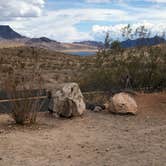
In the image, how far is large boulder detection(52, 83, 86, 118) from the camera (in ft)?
44.8

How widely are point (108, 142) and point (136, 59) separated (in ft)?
26.6

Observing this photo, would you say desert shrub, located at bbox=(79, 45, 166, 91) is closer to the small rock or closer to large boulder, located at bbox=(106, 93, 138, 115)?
the small rock

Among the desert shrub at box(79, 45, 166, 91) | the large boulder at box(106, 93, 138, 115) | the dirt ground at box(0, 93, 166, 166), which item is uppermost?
the desert shrub at box(79, 45, 166, 91)

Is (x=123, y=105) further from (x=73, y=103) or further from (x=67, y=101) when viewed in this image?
(x=67, y=101)

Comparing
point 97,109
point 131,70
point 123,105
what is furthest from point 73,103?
point 131,70

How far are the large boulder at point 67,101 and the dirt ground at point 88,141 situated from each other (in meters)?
0.27

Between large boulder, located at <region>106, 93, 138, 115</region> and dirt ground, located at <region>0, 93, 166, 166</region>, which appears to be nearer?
dirt ground, located at <region>0, 93, 166, 166</region>

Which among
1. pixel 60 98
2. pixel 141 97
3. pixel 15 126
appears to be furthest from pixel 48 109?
pixel 141 97

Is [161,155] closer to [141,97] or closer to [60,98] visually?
[60,98]

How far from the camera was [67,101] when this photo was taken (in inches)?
538

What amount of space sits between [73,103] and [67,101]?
19 centimetres

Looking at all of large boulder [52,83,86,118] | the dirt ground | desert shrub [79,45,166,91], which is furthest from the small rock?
desert shrub [79,45,166,91]

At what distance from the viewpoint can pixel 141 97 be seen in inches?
643

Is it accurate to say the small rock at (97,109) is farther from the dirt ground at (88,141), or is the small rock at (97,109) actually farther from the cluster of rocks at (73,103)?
the cluster of rocks at (73,103)
